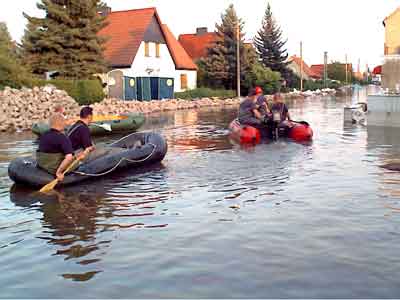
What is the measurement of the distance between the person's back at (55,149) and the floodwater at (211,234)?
56cm

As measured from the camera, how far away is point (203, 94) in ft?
151

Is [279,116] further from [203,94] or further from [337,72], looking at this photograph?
[337,72]

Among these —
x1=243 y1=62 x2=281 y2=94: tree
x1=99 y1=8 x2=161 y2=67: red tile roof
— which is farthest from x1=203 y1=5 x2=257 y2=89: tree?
x1=99 y1=8 x2=161 y2=67: red tile roof

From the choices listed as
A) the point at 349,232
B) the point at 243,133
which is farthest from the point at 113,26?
the point at 349,232

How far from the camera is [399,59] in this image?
86.7 feet

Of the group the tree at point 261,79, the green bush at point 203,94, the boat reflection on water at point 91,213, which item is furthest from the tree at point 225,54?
the boat reflection on water at point 91,213

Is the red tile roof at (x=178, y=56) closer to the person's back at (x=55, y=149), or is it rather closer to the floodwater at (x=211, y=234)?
the floodwater at (x=211, y=234)

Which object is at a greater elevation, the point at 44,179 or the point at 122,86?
the point at 122,86

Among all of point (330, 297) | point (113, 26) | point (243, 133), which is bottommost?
point (330, 297)

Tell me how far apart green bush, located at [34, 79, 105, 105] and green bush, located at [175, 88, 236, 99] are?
43.6ft

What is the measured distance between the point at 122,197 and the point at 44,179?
1.54 meters

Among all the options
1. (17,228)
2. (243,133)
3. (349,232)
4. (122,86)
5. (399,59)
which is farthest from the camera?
(122,86)

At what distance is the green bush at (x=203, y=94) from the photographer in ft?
146

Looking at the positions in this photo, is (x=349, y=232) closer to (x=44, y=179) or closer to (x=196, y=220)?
(x=196, y=220)
